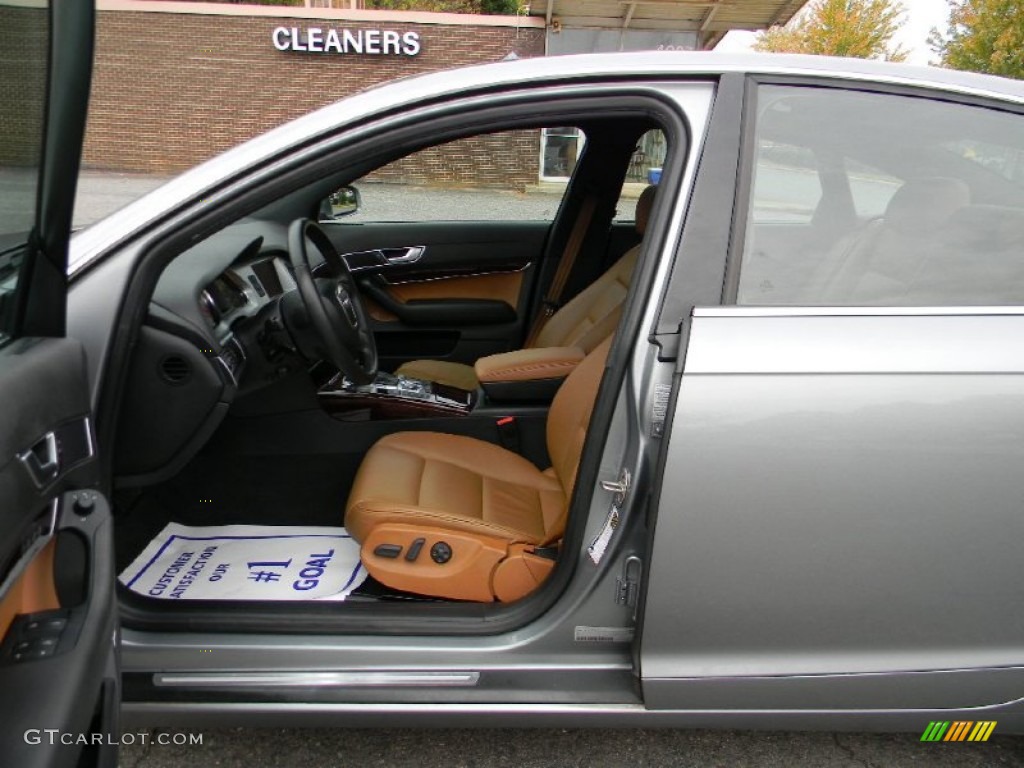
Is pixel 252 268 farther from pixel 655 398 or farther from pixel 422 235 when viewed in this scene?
pixel 422 235

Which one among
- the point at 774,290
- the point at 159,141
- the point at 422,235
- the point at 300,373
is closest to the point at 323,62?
the point at 159,141

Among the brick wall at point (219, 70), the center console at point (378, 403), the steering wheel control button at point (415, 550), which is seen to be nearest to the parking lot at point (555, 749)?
the steering wheel control button at point (415, 550)

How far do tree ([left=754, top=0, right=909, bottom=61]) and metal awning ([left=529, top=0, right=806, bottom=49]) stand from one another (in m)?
3.57

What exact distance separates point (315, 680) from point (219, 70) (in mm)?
16971

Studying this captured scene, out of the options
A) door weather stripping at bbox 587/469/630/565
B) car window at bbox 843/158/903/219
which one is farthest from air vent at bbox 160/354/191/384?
car window at bbox 843/158/903/219

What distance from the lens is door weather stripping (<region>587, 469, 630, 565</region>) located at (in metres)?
1.40

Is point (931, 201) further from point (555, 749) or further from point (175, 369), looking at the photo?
point (175, 369)

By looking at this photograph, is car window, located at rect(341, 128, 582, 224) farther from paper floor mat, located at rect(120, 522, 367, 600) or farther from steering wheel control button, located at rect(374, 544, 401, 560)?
steering wheel control button, located at rect(374, 544, 401, 560)

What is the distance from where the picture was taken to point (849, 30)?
602 inches

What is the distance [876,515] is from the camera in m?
1.29

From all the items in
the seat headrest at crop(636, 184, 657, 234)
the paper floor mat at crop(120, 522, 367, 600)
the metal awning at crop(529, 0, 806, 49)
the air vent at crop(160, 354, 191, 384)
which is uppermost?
the metal awning at crop(529, 0, 806, 49)

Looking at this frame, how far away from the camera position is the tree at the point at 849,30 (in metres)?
15.4

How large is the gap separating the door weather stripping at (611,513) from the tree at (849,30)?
16.3 meters

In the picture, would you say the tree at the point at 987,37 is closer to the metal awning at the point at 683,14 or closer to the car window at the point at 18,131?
the metal awning at the point at 683,14
